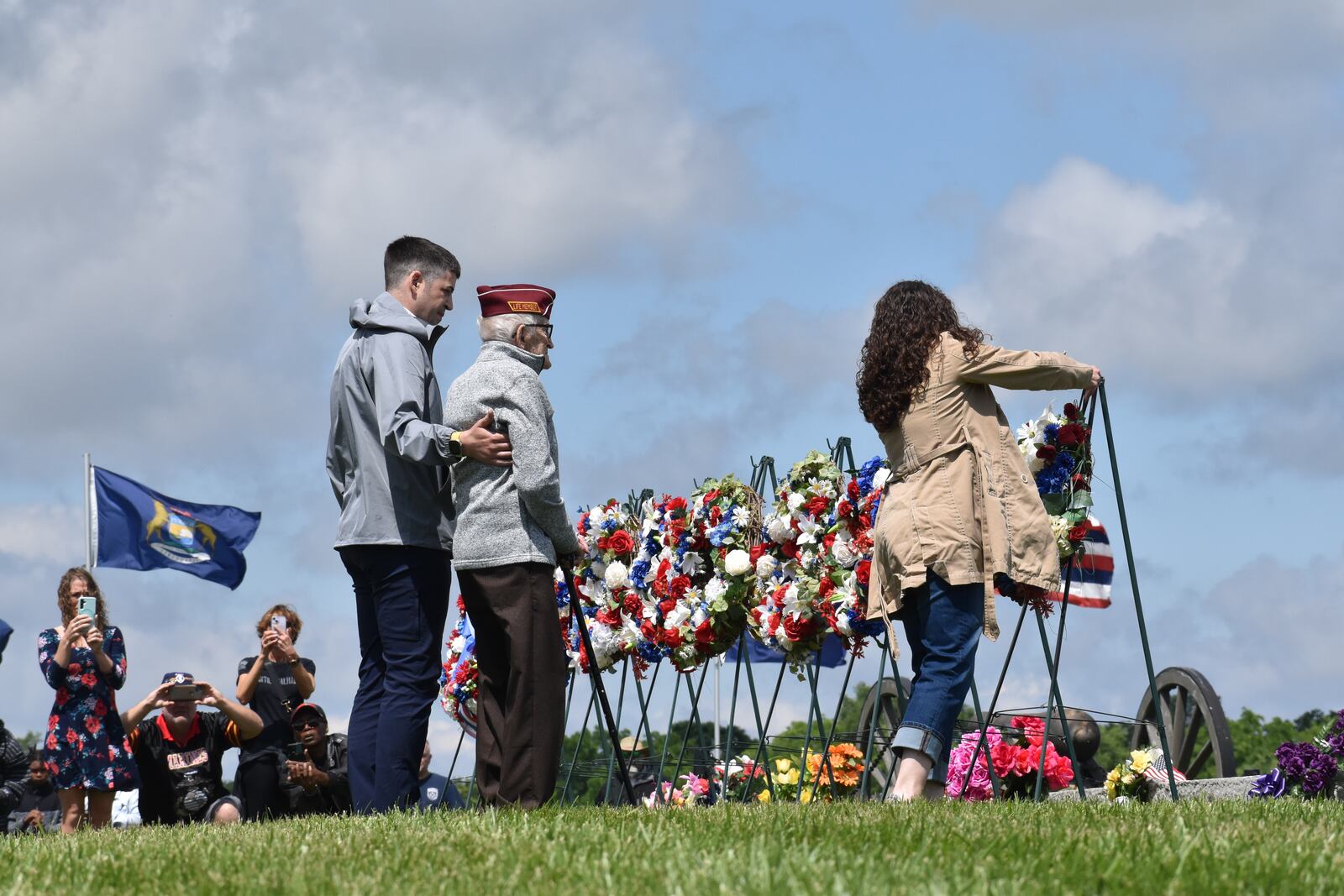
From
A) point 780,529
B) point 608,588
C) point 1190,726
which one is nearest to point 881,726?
point 1190,726

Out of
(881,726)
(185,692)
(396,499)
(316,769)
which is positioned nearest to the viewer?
(396,499)

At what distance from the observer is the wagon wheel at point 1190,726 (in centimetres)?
877

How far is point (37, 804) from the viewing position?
12.1 meters

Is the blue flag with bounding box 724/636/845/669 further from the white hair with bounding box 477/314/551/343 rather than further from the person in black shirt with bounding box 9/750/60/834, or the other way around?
the person in black shirt with bounding box 9/750/60/834

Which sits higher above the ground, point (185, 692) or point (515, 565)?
point (515, 565)

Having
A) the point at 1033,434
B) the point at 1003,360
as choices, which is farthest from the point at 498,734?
the point at 1033,434

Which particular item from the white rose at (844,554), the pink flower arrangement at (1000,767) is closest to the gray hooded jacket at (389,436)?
the white rose at (844,554)

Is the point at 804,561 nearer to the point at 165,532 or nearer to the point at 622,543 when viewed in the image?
the point at 622,543

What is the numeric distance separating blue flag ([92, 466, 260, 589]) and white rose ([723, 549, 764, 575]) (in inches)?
281

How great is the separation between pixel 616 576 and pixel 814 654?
172 cm

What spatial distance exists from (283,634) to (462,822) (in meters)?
4.32

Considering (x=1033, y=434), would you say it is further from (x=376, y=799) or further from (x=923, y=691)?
(x=376, y=799)

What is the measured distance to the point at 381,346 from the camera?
17.5 ft

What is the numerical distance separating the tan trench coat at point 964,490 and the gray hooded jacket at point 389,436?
1.51 metres
